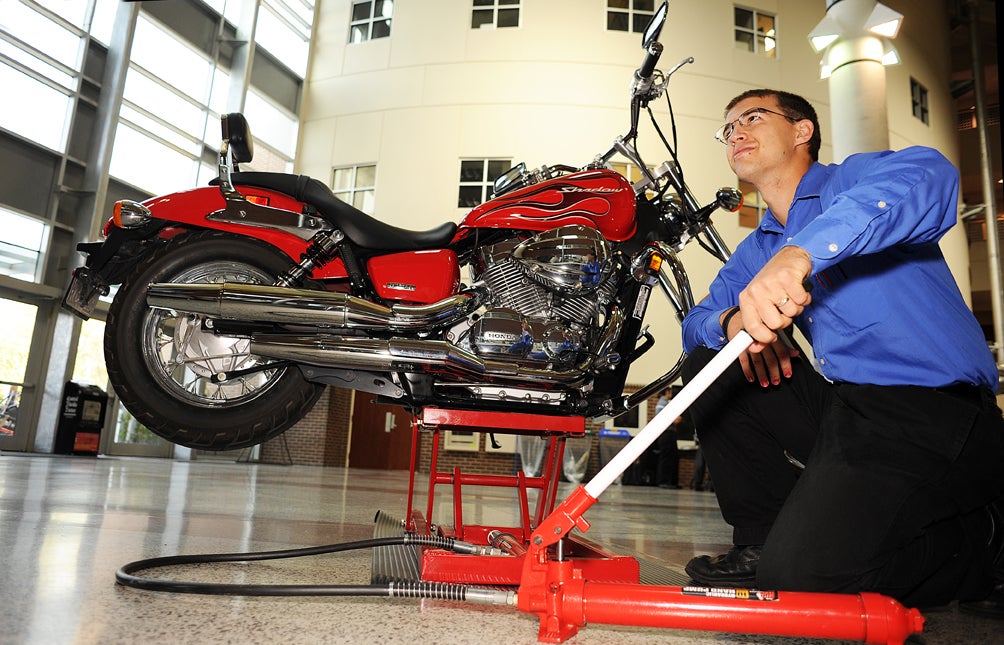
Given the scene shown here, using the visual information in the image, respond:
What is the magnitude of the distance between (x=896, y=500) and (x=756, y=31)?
509 inches

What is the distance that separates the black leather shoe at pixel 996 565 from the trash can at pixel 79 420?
393 inches

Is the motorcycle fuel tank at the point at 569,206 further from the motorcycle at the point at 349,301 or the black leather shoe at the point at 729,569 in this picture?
the black leather shoe at the point at 729,569

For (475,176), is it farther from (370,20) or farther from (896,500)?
(896,500)

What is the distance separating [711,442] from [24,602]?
145cm

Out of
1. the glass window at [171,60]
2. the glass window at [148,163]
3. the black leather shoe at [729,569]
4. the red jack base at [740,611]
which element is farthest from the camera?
the glass window at [171,60]

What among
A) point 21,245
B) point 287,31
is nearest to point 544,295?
point 21,245

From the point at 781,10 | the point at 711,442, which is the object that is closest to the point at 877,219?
the point at 711,442

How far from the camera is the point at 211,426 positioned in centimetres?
210

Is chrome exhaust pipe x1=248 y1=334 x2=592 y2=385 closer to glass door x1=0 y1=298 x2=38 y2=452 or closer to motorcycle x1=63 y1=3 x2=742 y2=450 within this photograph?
motorcycle x1=63 y1=3 x2=742 y2=450

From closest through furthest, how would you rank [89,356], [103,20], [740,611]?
[740,611], [89,356], [103,20]

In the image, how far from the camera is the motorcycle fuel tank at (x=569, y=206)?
2.31 metres

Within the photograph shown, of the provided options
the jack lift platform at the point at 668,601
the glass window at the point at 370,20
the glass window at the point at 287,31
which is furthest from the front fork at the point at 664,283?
the glass window at the point at 287,31

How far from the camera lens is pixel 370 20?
12297 mm

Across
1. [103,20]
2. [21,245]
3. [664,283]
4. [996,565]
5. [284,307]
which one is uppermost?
[103,20]
